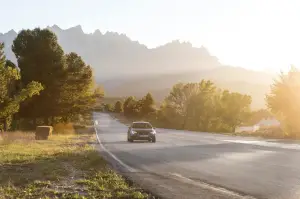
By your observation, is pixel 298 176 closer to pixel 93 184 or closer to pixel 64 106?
pixel 93 184

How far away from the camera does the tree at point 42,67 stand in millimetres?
47094

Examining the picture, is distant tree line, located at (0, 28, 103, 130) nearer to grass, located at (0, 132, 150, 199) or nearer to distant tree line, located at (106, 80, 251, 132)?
grass, located at (0, 132, 150, 199)

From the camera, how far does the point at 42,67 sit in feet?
156

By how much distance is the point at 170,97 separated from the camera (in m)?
85.5

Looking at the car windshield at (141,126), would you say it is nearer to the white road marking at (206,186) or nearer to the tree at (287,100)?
the tree at (287,100)

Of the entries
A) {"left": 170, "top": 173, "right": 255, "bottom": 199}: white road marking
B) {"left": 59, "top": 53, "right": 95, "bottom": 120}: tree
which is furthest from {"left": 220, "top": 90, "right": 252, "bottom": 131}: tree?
{"left": 170, "top": 173, "right": 255, "bottom": 199}: white road marking

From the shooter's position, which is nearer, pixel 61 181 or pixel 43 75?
pixel 61 181

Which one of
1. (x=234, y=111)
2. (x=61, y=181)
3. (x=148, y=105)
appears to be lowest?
(x=61, y=181)

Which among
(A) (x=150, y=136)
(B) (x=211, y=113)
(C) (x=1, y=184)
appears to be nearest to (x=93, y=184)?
(C) (x=1, y=184)

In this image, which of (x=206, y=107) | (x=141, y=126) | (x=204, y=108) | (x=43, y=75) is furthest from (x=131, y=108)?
(x=141, y=126)

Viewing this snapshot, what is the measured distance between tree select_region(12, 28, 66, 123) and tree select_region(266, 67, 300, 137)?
76.4 ft

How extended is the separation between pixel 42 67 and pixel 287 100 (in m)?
26.9

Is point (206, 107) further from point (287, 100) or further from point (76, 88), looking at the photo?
point (287, 100)

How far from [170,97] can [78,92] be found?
35.7 metres
